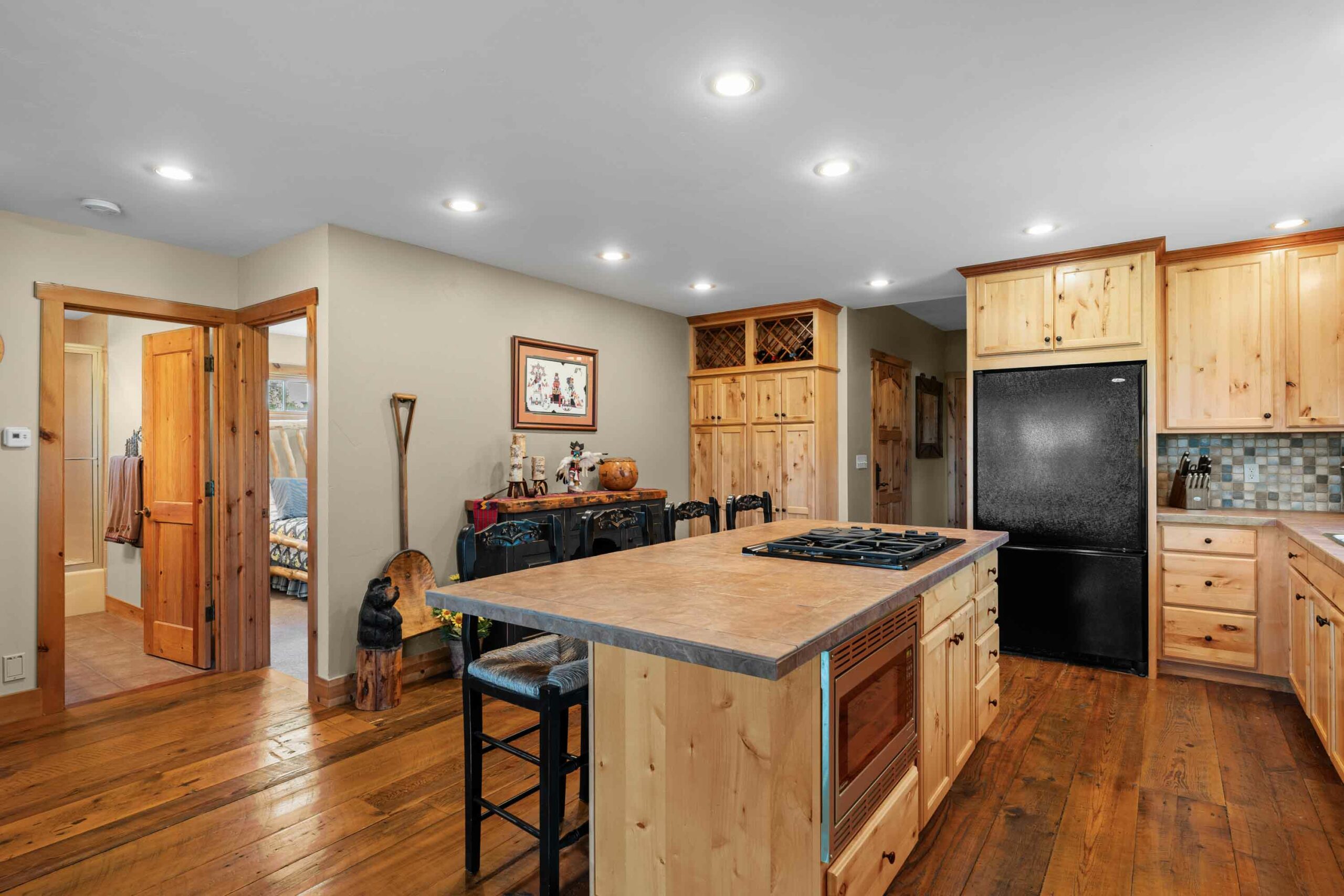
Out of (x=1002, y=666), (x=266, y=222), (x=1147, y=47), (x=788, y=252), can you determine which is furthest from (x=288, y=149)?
(x=1002, y=666)

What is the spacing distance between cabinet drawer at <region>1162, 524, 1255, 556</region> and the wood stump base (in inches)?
160

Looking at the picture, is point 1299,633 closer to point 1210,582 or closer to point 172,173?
point 1210,582

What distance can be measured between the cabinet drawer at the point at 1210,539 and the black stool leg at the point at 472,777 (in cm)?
367

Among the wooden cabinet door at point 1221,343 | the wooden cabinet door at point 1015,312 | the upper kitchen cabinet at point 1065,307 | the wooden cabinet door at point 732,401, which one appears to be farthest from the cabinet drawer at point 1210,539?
the wooden cabinet door at point 732,401

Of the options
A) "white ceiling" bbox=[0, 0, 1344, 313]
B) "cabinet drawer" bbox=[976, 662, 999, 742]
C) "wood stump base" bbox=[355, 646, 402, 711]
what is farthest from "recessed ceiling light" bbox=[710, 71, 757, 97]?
"wood stump base" bbox=[355, 646, 402, 711]

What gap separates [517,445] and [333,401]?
1092 mm

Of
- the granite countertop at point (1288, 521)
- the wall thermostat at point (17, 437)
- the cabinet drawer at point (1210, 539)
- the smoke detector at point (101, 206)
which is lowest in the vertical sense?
the cabinet drawer at point (1210, 539)

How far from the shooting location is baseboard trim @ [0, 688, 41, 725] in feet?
10.4

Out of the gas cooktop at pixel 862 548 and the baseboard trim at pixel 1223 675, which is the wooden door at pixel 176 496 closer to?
the gas cooktop at pixel 862 548

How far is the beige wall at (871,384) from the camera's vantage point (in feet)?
18.2

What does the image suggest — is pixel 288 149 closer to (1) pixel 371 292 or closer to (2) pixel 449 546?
(1) pixel 371 292

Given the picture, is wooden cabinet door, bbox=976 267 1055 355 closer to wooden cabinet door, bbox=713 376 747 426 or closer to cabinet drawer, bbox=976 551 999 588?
cabinet drawer, bbox=976 551 999 588

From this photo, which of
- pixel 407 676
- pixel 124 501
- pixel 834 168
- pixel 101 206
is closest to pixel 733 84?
pixel 834 168

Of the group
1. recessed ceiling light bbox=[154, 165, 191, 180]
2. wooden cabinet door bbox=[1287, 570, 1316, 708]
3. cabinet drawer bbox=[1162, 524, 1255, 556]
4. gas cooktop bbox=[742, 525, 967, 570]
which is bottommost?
wooden cabinet door bbox=[1287, 570, 1316, 708]
